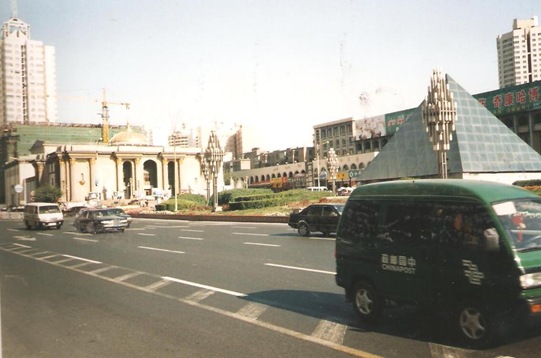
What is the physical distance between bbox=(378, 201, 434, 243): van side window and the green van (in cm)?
1

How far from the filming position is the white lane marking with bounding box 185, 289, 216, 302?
9781 millimetres

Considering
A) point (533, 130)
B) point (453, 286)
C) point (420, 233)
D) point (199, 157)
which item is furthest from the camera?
point (199, 157)

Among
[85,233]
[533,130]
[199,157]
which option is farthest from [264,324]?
[199,157]

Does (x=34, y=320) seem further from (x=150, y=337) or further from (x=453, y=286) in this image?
(x=453, y=286)

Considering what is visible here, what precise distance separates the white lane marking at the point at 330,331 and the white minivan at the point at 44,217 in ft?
106

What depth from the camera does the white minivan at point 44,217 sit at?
3494 cm

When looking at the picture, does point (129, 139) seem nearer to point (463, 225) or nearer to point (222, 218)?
point (222, 218)

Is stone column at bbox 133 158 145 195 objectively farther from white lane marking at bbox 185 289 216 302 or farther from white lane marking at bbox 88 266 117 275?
white lane marking at bbox 185 289 216 302

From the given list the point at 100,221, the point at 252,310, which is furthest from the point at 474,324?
the point at 100,221

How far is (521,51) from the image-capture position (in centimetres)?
17088

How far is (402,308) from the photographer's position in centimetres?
818

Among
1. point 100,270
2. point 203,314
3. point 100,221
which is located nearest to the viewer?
point 203,314

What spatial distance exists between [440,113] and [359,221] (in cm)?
3351

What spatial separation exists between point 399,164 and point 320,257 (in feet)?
119
